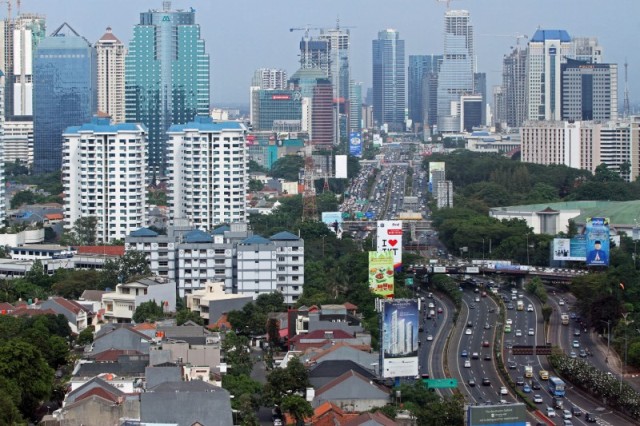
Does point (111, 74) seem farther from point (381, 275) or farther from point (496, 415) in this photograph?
point (496, 415)

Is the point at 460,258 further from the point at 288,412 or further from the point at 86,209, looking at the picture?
the point at 288,412

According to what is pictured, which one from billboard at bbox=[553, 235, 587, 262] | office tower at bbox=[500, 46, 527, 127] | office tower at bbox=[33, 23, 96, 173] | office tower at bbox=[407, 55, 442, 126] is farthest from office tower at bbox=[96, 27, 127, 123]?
office tower at bbox=[407, 55, 442, 126]

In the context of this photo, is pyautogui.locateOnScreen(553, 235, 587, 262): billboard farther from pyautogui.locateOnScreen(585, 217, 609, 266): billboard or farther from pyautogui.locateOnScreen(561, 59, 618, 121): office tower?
pyautogui.locateOnScreen(561, 59, 618, 121): office tower

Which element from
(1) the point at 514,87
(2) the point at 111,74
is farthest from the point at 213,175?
(1) the point at 514,87

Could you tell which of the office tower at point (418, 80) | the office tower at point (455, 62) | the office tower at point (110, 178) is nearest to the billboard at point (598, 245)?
Result: the office tower at point (110, 178)

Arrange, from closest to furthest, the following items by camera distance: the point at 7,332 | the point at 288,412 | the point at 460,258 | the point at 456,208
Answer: the point at 288,412, the point at 7,332, the point at 460,258, the point at 456,208

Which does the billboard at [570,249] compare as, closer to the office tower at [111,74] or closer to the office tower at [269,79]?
the office tower at [111,74]

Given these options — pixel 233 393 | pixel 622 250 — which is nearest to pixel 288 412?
pixel 233 393
